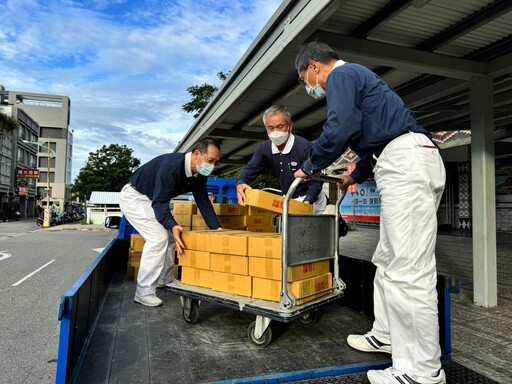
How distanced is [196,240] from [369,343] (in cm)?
142

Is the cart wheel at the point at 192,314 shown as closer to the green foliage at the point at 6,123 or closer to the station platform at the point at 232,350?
the station platform at the point at 232,350

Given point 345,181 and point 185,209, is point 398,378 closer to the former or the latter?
point 345,181

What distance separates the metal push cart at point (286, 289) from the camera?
224cm

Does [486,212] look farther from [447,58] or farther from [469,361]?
[469,361]

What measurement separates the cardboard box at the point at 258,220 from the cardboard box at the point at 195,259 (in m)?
1.20

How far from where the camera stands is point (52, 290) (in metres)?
6.20

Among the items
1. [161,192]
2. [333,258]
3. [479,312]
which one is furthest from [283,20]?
[479,312]

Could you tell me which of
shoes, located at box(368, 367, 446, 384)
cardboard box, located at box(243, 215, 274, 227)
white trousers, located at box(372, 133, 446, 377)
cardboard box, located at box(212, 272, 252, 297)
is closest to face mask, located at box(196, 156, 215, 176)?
cardboard box, located at box(243, 215, 274, 227)

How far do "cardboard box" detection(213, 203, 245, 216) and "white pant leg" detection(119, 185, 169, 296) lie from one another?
0.68 metres

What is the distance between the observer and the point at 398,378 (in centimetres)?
183

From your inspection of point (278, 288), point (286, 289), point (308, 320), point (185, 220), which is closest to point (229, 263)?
point (278, 288)

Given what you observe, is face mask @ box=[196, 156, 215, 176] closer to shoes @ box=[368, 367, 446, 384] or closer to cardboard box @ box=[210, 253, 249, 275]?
cardboard box @ box=[210, 253, 249, 275]

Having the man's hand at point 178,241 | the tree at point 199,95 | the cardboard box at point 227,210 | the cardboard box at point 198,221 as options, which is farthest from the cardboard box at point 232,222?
the tree at point 199,95

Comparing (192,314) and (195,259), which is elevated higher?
(195,259)
